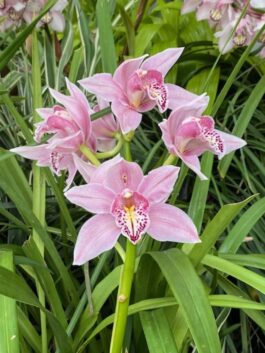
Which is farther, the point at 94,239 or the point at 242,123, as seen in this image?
the point at 242,123

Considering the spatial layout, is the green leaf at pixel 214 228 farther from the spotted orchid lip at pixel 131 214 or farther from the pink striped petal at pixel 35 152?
the pink striped petal at pixel 35 152

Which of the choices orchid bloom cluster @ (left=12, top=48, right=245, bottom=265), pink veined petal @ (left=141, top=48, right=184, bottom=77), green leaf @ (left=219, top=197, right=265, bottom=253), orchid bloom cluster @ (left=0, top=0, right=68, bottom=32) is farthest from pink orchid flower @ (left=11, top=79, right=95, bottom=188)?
orchid bloom cluster @ (left=0, top=0, right=68, bottom=32)

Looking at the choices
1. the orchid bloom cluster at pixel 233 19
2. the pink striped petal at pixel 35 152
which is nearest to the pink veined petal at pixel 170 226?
the pink striped petal at pixel 35 152

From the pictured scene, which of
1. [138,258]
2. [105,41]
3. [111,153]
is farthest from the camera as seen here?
[105,41]

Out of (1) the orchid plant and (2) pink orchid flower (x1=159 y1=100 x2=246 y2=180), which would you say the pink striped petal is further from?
(2) pink orchid flower (x1=159 y1=100 x2=246 y2=180)

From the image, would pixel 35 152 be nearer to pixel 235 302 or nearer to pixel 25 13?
pixel 235 302

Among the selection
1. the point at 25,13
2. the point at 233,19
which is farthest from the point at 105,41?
the point at 233,19
